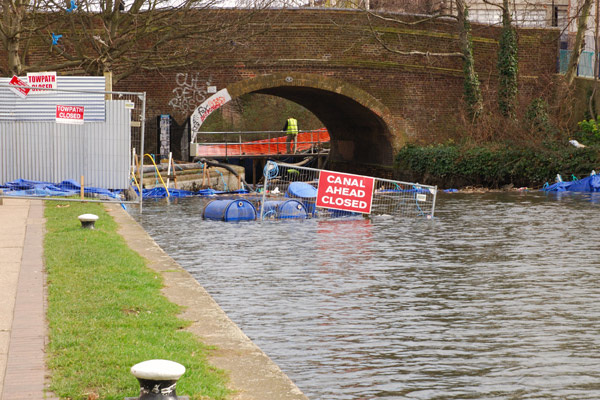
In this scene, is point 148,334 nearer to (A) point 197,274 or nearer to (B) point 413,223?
(A) point 197,274

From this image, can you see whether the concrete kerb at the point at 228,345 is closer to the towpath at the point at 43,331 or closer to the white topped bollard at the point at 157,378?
the towpath at the point at 43,331

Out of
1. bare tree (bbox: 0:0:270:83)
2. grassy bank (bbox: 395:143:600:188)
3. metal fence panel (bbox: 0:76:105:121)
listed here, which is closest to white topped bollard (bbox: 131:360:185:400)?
metal fence panel (bbox: 0:76:105:121)

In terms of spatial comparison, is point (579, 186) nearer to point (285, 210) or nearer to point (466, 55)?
point (466, 55)

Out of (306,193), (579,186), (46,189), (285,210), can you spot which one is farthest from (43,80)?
(579,186)

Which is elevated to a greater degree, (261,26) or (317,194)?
(261,26)

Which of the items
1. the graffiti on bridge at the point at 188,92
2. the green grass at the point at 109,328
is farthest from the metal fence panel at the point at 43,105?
the graffiti on bridge at the point at 188,92

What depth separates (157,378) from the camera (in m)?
4.35

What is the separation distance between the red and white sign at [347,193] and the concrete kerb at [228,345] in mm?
7585

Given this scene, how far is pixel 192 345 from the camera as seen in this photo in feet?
19.5

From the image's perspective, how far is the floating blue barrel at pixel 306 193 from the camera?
18.2 m

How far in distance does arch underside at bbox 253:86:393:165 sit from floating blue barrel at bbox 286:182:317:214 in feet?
45.9

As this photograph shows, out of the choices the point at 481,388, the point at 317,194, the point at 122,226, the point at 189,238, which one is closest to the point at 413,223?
the point at 317,194

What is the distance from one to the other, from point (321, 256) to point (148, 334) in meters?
6.14

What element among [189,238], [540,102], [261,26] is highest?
[261,26]
